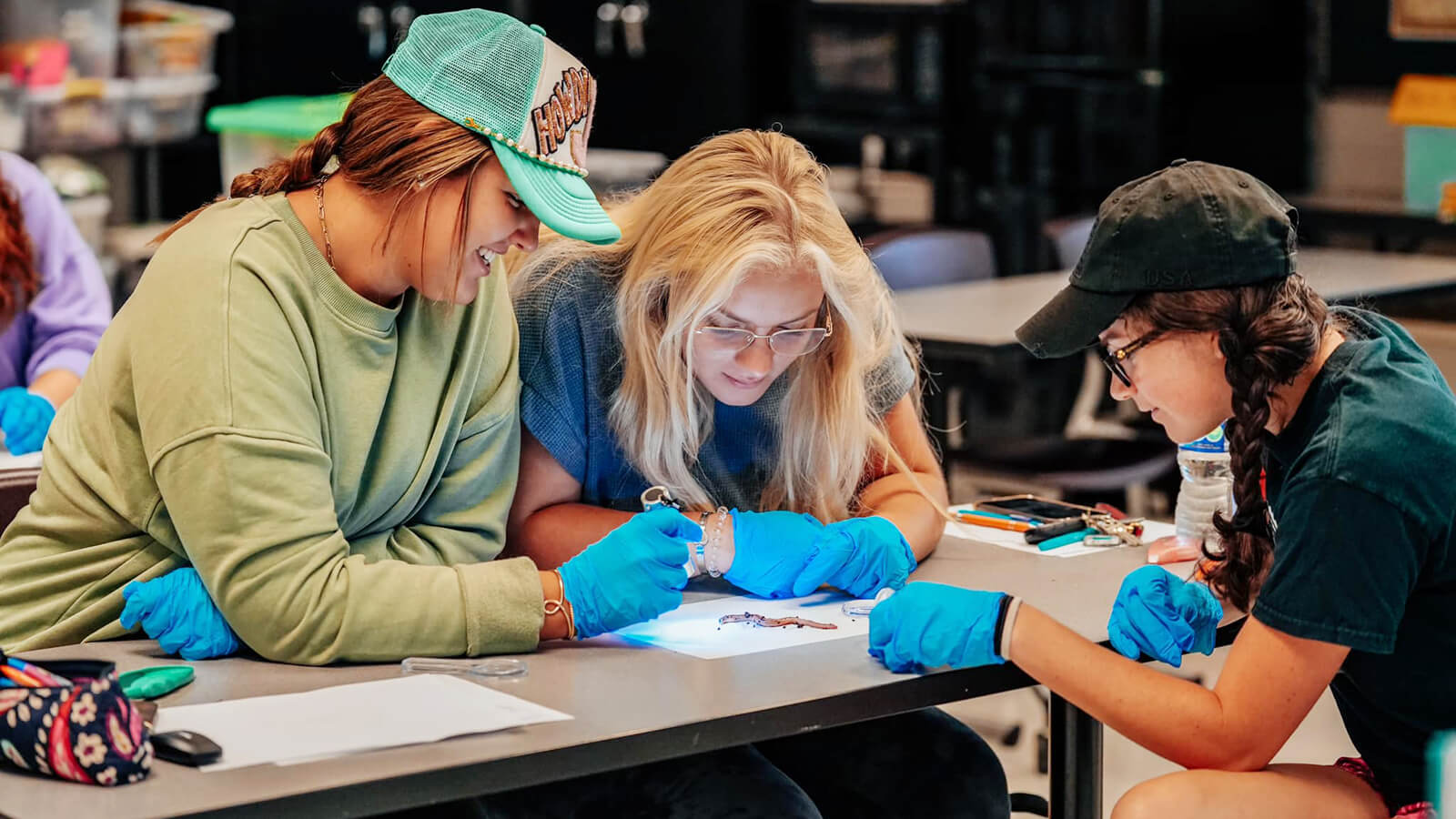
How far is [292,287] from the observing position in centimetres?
182

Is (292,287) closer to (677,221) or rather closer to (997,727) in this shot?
(677,221)

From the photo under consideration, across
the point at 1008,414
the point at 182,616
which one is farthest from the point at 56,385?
the point at 1008,414

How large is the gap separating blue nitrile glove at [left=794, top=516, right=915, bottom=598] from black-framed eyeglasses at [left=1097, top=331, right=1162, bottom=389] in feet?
1.26

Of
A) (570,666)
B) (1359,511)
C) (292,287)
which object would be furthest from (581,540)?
(1359,511)

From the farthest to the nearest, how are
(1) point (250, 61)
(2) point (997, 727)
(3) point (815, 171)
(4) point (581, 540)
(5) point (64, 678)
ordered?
(1) point (250, 61), (2) point (997, 727), (3) point (815, 171), (4) point (581, 540), (5) point (64, 678)

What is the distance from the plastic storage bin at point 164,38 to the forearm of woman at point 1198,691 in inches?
159

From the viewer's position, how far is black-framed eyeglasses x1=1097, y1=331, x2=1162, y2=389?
1758 millimetres

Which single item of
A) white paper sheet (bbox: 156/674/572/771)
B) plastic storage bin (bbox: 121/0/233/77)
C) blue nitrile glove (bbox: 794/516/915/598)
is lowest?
blue nitrile glove (bbox: 794/516/915/598)

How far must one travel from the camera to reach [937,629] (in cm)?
176

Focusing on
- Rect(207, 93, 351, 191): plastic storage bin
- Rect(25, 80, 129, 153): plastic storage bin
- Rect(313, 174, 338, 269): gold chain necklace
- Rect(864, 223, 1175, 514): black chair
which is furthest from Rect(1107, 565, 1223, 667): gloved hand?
Rect(25, 80, 129, 153): plastic storage bin

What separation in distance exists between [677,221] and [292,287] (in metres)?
0.55

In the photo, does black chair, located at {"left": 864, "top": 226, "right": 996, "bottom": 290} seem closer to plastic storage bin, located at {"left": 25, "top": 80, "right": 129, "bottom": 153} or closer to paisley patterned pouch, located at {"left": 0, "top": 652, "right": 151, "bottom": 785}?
plastic storage bin, located at {"left": 25, "top": 80, "right": 129, "bottom": 153}

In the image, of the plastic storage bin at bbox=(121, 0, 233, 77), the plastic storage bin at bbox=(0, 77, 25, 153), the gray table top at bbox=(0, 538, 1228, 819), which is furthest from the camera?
the plastic storage bin at bbox=(121, 0, 233, 77)

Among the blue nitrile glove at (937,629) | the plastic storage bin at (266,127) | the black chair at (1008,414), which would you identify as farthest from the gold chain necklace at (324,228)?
the plastic storage bin at (266,127)
